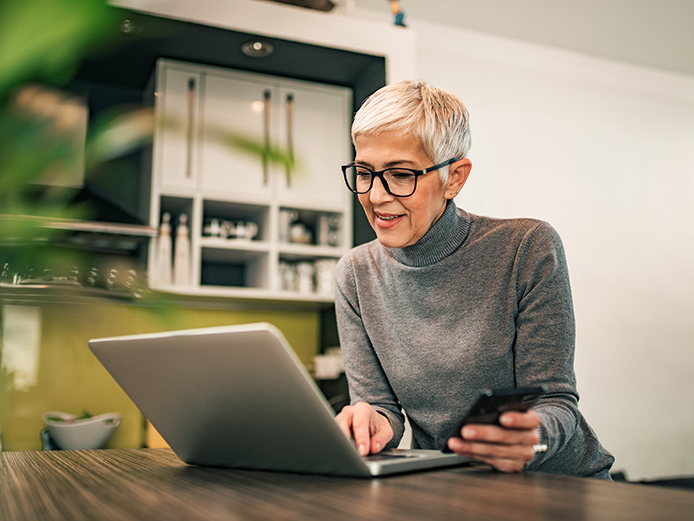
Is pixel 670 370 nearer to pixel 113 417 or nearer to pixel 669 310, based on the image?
pixel 669 310

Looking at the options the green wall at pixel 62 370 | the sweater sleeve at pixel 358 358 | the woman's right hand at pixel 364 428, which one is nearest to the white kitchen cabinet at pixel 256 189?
the green wall at pixel 62 370

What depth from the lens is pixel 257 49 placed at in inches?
113

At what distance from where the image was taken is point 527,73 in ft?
13.2

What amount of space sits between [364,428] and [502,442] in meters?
0.26

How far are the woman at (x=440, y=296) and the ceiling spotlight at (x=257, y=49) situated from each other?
5.60ft

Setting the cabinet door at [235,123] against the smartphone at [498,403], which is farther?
the cabinet door at [235,123]

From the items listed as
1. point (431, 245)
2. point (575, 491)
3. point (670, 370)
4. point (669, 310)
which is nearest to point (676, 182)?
point (669, 310)

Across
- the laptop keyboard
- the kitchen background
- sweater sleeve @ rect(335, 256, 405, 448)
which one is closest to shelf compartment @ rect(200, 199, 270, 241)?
the kitchen background

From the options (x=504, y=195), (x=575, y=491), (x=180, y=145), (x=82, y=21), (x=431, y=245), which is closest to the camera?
(x=82, y=21)

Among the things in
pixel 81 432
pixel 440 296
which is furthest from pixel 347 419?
pixel 81 432

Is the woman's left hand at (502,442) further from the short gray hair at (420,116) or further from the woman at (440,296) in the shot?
the short gray hair at (420,116)

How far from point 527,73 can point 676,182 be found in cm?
137

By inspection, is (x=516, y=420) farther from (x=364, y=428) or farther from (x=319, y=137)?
(x=319, y=137)

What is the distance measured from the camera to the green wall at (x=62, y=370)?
2828mm
